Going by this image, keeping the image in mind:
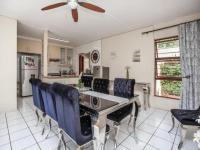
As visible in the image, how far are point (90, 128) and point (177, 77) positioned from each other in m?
3.25

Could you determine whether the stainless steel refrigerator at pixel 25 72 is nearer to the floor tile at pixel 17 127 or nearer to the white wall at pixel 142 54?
the floor tile at pixel 17 127

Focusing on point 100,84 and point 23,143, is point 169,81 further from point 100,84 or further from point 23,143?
point 23,143

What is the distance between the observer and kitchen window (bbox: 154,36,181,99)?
352 centimetres

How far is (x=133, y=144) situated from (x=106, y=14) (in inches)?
123

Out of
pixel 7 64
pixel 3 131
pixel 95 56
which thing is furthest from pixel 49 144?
pixel 95 56

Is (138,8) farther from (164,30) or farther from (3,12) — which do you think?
(3,12)

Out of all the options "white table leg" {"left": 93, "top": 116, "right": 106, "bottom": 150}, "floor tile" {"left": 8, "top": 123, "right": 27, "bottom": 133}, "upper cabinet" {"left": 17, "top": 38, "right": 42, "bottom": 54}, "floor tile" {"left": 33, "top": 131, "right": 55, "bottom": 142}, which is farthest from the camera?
"upper cabinet" {"left": 17, "top": 38, "right": 42, "bottom": 54}

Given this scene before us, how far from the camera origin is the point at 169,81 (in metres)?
3.70

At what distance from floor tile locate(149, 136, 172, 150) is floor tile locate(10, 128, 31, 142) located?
7.49 ft

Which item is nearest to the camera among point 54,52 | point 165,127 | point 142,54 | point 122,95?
point 122,95

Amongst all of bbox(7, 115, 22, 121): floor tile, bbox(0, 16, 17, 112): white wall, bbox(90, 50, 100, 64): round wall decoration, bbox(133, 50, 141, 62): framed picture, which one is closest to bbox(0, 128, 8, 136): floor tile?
bbox(7, 115, 22, 121): floor tile

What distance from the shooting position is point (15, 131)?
229 centimetres

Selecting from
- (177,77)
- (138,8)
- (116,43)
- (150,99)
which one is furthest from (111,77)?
(138,8)

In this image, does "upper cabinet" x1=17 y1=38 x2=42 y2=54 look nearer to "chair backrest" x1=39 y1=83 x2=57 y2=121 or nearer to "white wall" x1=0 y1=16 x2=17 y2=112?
"white wall" x1=0 y1=16 x2=17 y2=112
